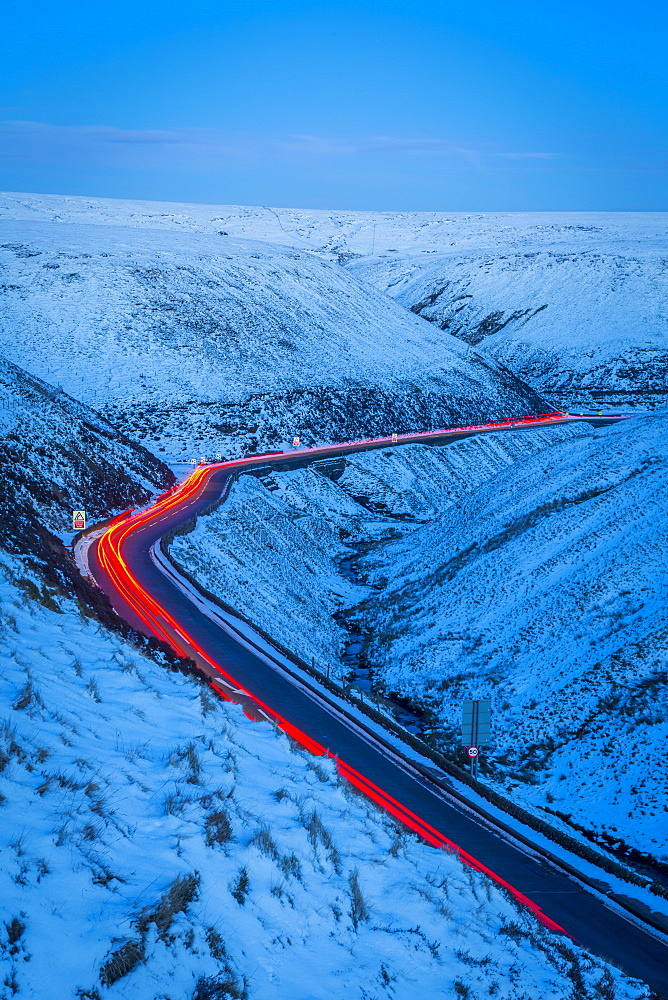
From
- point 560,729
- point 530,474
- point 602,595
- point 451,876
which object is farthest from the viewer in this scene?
point 530,474

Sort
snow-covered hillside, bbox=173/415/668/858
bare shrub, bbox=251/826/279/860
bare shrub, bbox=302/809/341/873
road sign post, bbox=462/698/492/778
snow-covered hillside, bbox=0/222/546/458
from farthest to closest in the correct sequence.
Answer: snow-covered hillside, bbox=0/222/546/458
snow-covered hillside, bbox=173/415/668/858
road sign post, bbox=462/698/492/778
bare shrub, bbox=302/809/341/873
bare shrub, bbox=251/826/279/860

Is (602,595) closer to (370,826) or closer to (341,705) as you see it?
(341,705)

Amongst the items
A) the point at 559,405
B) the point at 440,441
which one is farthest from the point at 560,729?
the point at 559,405

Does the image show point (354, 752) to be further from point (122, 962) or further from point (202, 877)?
point (122, 962)

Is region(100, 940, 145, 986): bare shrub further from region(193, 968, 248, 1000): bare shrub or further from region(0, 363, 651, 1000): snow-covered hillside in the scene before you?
region(193, 968, 248, 1000): bare shrub

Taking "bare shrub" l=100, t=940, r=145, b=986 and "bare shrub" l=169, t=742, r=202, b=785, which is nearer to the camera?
"bare shrub" l=100, t=940, r=145, b=986

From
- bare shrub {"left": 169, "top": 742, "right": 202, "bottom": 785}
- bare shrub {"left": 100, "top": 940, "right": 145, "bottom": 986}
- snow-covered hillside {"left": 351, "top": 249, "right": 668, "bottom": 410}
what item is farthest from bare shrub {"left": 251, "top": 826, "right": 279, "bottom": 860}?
snow-covered hillside {"left": 351, "top": 249, "right": 668, "bottom": 410}

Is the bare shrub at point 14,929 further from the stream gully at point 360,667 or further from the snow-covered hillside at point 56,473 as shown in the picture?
the stream gully at point 360,667
